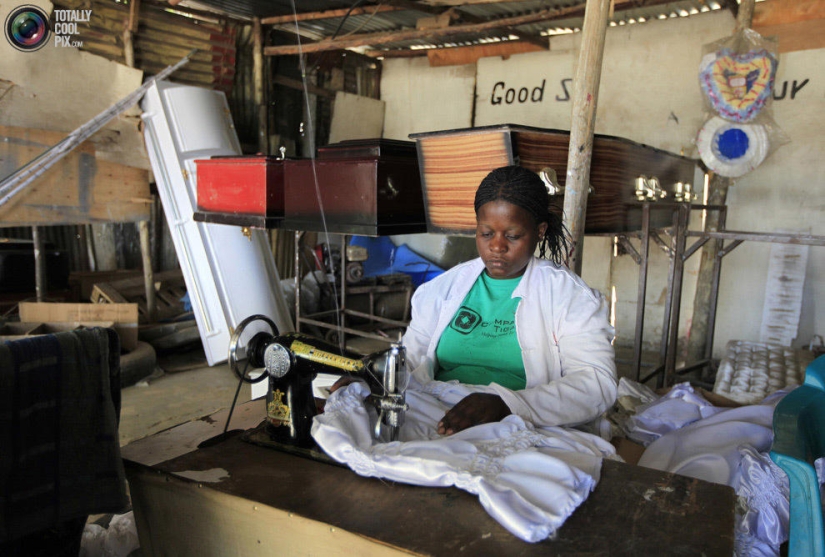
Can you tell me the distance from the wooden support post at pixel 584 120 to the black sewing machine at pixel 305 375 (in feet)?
4.59

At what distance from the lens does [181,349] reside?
568 cm

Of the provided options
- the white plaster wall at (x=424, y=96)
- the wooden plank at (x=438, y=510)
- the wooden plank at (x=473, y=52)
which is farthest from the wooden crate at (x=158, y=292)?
the wooden plank at (x=438, y=510)

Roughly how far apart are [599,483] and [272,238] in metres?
5.91

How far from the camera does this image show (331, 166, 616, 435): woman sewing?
Answer: 5.30 ft

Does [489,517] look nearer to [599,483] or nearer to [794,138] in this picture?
[599,483]

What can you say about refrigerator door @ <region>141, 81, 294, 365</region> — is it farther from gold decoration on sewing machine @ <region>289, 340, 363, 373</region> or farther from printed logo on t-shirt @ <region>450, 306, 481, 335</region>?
gold decoration on sewing machine @ <region>289, 340, 363, 373</region>

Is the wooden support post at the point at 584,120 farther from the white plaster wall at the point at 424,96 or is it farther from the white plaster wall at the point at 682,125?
the white plaster wall at the point at 424,96

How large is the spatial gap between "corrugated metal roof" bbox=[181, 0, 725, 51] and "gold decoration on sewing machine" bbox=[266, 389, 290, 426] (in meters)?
4.19

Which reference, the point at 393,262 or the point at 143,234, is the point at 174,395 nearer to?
the point at 143,234

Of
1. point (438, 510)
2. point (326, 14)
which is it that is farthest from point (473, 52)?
point (438, 510)

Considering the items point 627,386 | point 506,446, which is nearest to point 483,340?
Answer: point 506,446

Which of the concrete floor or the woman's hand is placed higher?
the woman's hand

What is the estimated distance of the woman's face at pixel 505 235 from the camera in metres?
1.76

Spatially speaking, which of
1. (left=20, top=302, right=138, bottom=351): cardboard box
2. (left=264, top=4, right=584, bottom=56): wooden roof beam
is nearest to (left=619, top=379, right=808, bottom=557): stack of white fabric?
(left=264, top=4, right=584, bottom=56): wooden roof beam
